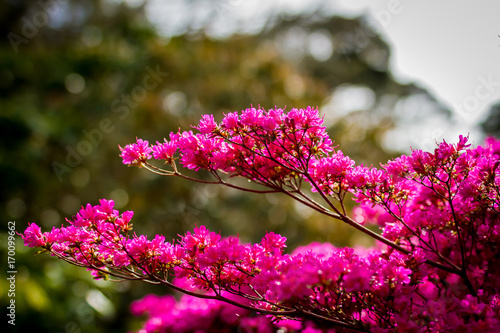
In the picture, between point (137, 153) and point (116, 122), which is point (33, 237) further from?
point (116, 122)

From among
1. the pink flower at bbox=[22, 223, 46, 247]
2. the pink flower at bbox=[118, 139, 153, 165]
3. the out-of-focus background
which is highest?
the out-of-focus background

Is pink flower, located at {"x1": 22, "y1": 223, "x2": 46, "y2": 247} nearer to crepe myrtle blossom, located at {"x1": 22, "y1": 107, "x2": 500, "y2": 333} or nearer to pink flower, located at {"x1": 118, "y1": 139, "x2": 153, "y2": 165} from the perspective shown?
crepe myrtle blossom, located at {"x1": 22, "y1": 107, "x2": 500, "y2": 333}

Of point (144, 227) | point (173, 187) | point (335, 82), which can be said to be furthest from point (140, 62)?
point (335, 82)

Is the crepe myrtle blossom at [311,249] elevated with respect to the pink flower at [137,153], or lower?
lower

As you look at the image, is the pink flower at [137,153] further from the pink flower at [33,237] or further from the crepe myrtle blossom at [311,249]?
the pink flower at [33,237]

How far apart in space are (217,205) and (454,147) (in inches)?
225

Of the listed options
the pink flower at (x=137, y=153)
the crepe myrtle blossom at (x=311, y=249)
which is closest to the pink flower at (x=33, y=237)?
the crepe myrtle blossom at (x=311, y=249)

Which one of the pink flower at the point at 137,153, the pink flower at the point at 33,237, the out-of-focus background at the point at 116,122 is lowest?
the pink flower at the point at 33,237

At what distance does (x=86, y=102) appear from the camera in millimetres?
5961

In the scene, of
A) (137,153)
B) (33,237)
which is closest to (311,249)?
(137,153)

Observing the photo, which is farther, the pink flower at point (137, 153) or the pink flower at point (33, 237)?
the pink flower at point (137, 153)

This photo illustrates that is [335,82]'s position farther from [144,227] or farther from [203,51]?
[144,227]

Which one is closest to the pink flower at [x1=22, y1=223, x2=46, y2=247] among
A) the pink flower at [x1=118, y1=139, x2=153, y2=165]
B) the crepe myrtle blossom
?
the crepe myrtle blossom

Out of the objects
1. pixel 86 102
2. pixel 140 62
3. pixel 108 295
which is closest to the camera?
pixel 108 295
